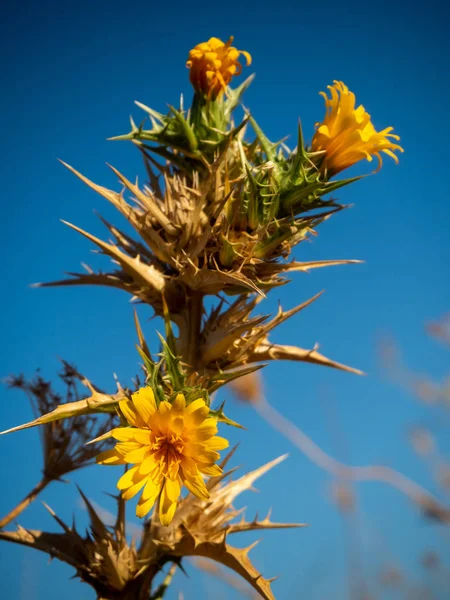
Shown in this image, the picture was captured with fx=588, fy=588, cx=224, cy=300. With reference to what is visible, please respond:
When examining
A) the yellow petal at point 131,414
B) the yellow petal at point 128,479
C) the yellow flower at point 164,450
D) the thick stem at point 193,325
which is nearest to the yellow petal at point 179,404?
the yellow flower at point 164,450

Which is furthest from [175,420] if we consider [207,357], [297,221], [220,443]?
[297,221]

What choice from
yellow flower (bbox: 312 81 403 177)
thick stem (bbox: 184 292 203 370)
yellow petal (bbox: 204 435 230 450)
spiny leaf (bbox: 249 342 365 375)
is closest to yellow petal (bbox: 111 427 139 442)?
yellow petal (bbox: 204 435 230 450)

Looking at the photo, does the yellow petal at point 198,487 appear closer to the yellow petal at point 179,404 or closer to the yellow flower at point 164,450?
the yellow flower at point 164,450

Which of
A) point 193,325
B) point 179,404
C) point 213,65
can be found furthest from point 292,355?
point 213,65

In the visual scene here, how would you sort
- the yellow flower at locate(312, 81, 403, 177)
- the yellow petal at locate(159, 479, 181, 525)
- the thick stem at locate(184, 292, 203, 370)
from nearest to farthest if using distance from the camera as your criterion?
the yellow petal at locate(159, 479, 181, 525)
the yellow flower at locate(312, 81, 403, 177)
the thick stem at locate(184, 292, 203, 370)

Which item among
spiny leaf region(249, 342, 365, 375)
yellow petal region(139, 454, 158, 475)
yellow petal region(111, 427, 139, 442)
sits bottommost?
yellow petal region(139, 454, 158, 475)

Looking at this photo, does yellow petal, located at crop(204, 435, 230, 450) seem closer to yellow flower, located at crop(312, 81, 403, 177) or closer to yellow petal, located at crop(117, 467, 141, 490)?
yellow petal, located at crop(117, 467, 141, 490)
